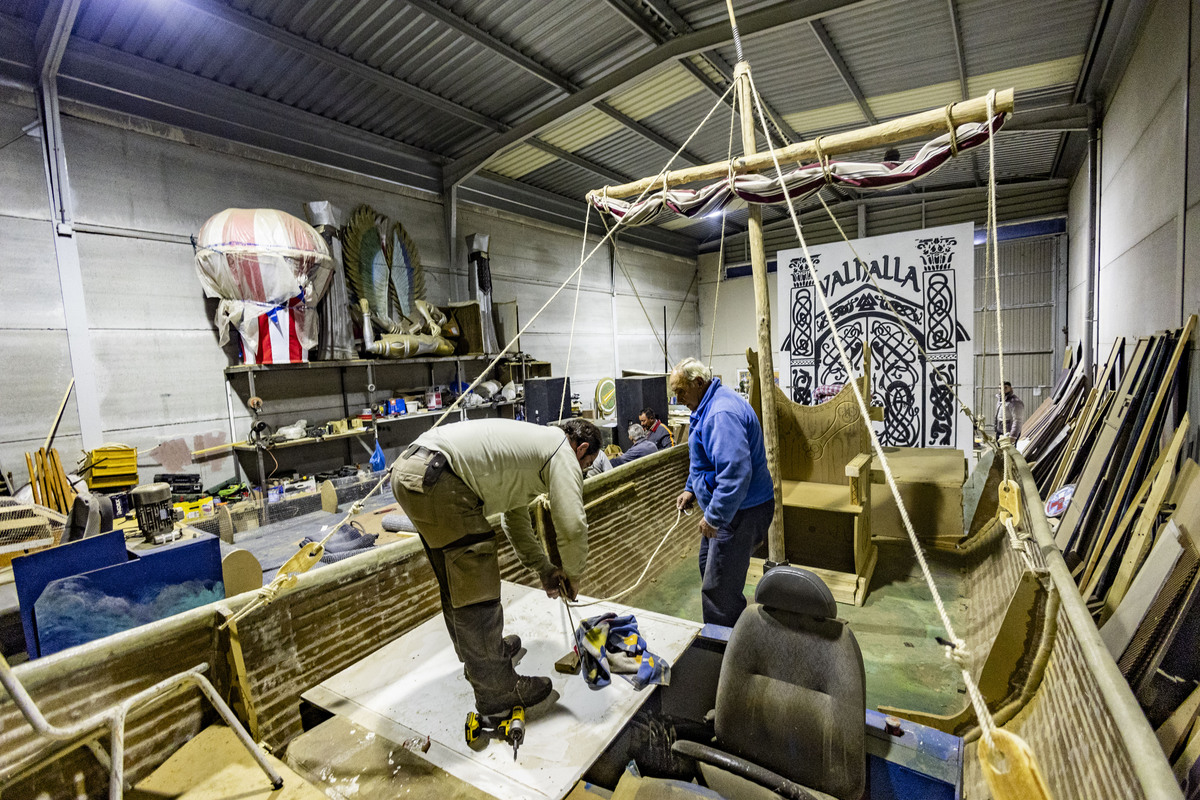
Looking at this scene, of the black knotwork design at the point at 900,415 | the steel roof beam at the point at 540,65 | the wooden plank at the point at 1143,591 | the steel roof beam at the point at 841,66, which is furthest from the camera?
the steel roof beam at the point at 841,66

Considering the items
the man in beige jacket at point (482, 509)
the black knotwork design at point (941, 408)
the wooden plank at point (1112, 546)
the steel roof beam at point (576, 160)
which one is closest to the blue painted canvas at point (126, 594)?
the man in beige jacket at point (482, 509)

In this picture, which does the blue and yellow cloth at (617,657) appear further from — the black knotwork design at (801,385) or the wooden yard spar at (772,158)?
the black knotwork design at (801,385)

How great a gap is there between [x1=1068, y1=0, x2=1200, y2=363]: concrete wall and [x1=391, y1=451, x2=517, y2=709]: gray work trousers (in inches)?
165

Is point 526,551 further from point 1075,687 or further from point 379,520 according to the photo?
point 379,520

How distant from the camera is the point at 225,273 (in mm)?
5031

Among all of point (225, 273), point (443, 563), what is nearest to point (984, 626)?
point (443, 563)

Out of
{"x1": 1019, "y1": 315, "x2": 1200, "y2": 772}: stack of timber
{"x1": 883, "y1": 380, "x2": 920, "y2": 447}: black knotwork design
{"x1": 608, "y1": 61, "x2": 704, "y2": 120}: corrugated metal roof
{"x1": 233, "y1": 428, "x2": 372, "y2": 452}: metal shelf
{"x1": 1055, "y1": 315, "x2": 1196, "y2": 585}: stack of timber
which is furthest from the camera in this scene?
{"x1": 608, "y1": 61, "x2": 704, "y2": 120}: corrugated metal roof

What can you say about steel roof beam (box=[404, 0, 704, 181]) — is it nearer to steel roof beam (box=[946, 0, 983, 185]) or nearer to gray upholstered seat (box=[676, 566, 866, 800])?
steel roof beam (box=[946, 0, 983, 185])

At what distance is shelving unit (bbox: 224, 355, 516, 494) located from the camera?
5.63 m

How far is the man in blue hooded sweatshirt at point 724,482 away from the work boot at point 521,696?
1.23 metres

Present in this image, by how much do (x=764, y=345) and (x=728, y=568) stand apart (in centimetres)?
144

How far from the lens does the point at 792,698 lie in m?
1.64

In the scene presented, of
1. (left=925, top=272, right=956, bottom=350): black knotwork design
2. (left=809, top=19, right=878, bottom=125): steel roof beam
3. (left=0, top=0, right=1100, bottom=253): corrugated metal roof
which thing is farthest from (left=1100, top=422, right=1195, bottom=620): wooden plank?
(left=809, top=19, right=878, bottom=125): steel roof beam

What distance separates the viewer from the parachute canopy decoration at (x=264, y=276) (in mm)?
4977
